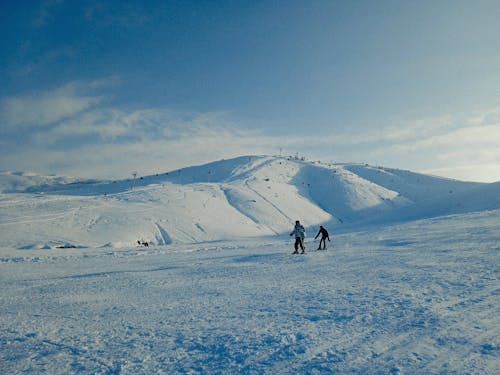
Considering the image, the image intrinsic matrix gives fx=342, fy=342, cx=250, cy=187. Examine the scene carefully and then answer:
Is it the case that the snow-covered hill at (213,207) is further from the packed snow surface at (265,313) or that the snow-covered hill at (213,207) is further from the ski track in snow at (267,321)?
the ski track in snow at (267,321)

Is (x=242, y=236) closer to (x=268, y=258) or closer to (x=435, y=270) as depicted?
(x=268, y=258)

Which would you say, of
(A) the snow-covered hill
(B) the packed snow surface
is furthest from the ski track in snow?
(A) the snow-covered hill

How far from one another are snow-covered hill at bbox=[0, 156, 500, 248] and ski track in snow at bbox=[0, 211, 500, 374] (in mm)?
25814

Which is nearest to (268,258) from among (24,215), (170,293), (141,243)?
(170,293)

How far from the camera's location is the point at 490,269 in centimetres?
1100

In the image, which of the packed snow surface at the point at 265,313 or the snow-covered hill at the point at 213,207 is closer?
the packed snow surface at the point at 265,313

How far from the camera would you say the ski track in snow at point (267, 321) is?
544cm

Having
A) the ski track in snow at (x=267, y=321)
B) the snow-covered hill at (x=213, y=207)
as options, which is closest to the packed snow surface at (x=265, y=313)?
the ski track in snow at (x=267, y=321)

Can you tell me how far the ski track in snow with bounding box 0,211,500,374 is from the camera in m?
5.44

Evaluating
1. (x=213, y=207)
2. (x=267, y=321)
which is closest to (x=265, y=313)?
(x=267, y=321)

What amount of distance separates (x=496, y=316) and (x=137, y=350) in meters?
6.94

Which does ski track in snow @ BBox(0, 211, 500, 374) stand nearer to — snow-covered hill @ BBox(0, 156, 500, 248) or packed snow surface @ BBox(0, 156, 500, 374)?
packed snow surface @ BBox(0, 156, 500, 374)

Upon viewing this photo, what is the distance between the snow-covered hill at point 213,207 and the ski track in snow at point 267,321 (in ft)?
84.7

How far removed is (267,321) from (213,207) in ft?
166
